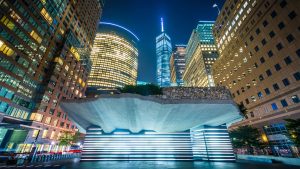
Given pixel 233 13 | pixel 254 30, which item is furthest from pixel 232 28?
pixel 254 30

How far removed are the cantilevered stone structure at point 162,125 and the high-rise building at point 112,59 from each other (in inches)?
3933

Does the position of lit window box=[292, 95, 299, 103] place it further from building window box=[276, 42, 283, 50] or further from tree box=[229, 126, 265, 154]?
building window box=[276, 42, 283, 50]

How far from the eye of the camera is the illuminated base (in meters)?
17.2

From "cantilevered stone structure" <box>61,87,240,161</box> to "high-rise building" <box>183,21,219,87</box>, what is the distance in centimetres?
7344

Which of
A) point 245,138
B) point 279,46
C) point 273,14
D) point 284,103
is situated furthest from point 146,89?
point 273,14

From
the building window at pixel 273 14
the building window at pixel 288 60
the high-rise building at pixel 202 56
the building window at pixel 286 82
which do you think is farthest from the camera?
the high-rise building at pixel 202 56

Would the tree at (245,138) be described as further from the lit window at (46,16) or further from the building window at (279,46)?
the lit window at (46,16)

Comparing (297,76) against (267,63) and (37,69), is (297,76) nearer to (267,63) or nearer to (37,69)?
(267,63)

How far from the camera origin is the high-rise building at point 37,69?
35.0 meters

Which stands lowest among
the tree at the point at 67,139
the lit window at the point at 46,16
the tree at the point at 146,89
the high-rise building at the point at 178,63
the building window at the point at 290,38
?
the tree at the point at 67,139

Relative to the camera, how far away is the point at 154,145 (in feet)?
60.6

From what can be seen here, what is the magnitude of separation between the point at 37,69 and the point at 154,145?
154 feet

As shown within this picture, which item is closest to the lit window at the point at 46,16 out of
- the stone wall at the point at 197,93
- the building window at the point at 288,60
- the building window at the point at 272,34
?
the stone wall at the point at 197,93

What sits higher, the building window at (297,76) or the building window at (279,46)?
the building window at (279,46)
